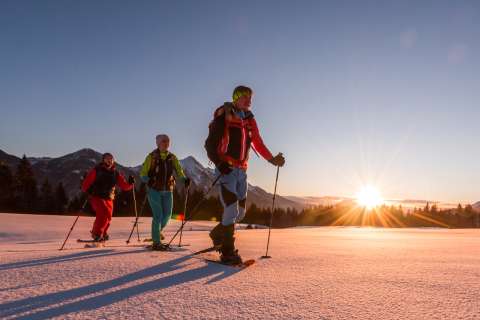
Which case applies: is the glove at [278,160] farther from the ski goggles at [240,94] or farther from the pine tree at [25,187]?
the pine tree at [25,187]

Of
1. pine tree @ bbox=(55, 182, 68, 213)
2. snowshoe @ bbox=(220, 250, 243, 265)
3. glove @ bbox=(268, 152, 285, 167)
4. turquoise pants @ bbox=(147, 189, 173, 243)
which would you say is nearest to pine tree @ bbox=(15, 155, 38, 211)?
pine tree @ bbox=(55, 182, 68, 213)

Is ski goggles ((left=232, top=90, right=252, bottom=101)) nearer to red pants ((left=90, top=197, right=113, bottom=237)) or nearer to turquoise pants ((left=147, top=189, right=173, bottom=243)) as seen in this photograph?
turquoise pants ((left=147, top=189, right=173, bottom=243))

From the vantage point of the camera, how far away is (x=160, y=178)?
22.4ft

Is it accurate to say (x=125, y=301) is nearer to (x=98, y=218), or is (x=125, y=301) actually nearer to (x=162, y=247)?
(x=162, y=247)

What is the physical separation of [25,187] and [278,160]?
70516mm

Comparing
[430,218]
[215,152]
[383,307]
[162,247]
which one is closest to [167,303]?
[383,307]

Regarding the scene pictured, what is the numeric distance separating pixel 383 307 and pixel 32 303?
217 centimetres

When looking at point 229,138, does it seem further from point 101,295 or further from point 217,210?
point 217,210

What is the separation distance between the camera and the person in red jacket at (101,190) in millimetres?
7711

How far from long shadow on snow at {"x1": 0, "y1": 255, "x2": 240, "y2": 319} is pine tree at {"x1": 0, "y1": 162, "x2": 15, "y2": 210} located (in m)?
66.8

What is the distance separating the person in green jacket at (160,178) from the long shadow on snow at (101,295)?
3211mm

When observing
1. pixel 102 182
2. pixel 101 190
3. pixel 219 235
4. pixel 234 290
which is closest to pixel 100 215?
pixel 101 190

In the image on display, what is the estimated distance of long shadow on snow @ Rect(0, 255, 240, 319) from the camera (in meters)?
2.11

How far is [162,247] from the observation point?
566 cm
